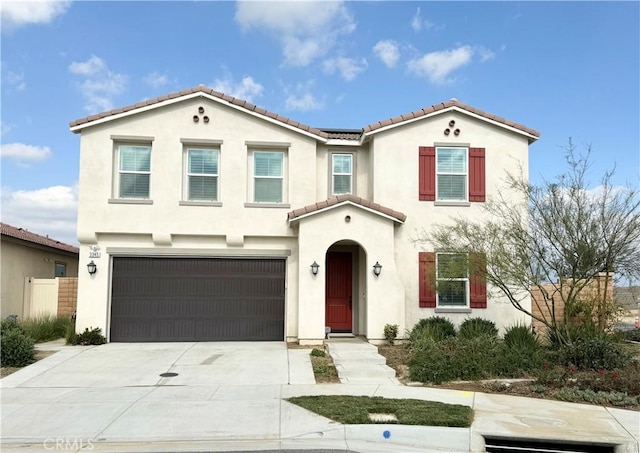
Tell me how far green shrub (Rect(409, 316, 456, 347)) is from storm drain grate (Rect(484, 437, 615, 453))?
5621 mm

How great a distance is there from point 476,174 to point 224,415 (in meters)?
10.7

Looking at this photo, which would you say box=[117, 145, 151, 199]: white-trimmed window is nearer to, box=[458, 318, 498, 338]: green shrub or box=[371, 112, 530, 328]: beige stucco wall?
box=[371, 112, 530, 328]: beige stucco wall

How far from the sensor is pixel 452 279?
13.6m

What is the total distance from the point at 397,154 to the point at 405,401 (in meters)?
8.56

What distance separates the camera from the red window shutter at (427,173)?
15.5m

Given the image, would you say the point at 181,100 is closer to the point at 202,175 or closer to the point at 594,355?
the point at 202,175

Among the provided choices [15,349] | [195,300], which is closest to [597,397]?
[195,300]

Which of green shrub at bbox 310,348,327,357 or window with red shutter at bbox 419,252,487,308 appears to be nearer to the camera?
green shrub at bbox 310,348,327,357

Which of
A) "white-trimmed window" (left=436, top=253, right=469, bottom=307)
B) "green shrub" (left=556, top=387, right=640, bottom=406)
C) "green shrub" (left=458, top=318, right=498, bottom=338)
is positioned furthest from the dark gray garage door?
"green shrub" (left=556, top=387, right=640, bottom=406)

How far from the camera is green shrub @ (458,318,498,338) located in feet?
45.3

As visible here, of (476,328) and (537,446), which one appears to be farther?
(476,328)

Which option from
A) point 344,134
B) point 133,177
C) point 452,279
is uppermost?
point 344,134

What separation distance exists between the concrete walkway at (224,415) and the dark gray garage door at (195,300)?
320 cm

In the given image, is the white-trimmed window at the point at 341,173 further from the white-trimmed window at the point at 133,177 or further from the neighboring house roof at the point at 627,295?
the neighboring house roof at the point at 627,295
